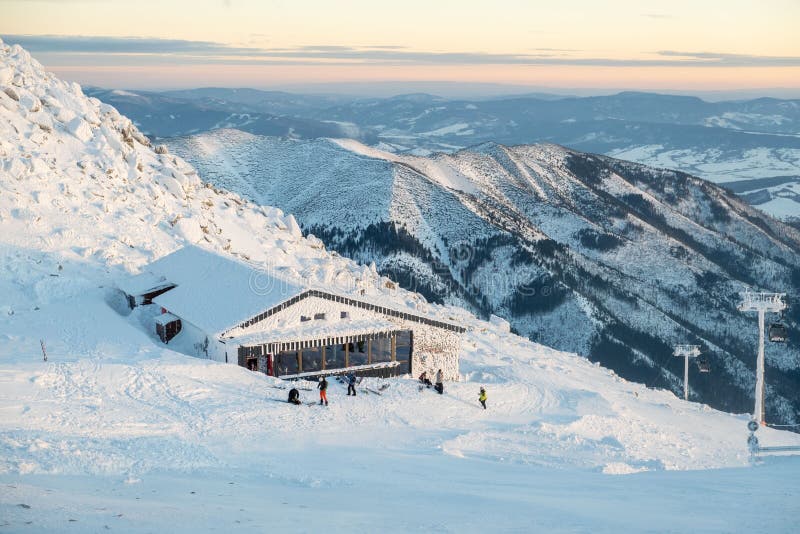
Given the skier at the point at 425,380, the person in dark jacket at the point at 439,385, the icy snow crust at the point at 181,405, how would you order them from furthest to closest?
the skier at the point at 425,380, the person in dark jacket at the point at 439,385, the icy snow crust at the point at 181,405

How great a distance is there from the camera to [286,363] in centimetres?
3366

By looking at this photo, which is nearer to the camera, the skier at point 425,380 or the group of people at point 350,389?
the group of people at point 350,389

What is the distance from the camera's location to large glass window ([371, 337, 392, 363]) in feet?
115

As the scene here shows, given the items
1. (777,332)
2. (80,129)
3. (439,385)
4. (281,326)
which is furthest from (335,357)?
(80,129)

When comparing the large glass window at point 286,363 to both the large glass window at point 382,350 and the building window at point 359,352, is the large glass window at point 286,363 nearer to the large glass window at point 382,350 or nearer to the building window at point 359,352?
the building window at point 359,352

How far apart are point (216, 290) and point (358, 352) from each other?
23.2 ft

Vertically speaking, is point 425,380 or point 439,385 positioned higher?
point 439,385

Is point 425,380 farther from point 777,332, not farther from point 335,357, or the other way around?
point 777,332

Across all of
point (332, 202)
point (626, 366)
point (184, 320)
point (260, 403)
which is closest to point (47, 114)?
point (184, 320)

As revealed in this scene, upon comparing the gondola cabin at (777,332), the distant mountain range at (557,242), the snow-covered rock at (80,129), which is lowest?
the distant mountain range at (557,242)

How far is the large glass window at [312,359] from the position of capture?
33750 millimetres

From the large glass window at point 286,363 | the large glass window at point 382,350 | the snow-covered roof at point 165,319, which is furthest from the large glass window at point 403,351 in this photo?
the snow-covered roof at point 165,319

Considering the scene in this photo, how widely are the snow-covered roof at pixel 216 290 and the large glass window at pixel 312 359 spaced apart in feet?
11.9

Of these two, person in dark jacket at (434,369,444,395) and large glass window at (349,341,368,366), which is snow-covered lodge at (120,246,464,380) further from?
person in dark jacket at (434,369,444,395)
